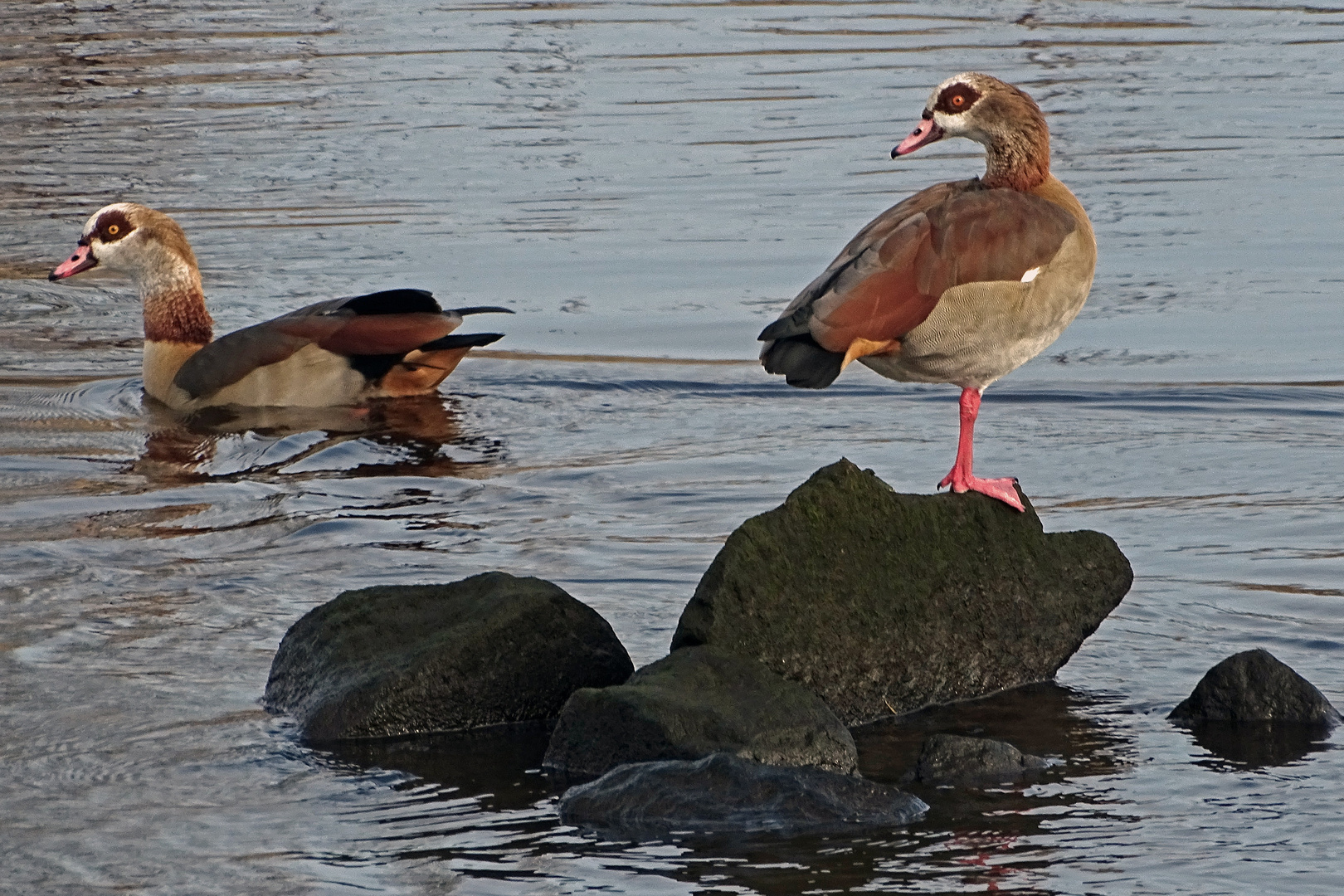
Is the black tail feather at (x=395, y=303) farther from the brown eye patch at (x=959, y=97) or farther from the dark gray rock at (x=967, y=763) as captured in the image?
the dark gray rock at (x=967, y=763)

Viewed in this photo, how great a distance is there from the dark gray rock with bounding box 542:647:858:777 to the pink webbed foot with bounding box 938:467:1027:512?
1194 millimetres

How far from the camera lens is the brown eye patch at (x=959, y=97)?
7.46m

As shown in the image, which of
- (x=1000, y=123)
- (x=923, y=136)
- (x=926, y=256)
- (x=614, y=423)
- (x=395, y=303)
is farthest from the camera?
(x=395, y=303)

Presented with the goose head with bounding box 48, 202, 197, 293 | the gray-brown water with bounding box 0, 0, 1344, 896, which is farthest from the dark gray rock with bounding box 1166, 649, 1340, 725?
the goose head with bounding box 48, 202, 197, 293

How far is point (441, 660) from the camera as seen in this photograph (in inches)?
254

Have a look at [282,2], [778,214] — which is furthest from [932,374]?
[282,2]

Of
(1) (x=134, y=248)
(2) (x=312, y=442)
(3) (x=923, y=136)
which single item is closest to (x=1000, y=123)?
(3) (x=923, y=136)

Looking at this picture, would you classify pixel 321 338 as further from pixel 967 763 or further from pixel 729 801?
pixel 729 801

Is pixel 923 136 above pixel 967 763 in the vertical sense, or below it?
above

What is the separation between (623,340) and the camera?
40.5 ft

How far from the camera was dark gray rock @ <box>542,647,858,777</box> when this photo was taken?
5.91 meters

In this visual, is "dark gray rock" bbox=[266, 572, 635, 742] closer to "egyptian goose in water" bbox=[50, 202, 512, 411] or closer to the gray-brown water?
the gray-brown water

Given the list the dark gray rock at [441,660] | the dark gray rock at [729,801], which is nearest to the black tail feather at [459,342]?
the dark gray rock at [441,660]

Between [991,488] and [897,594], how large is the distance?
565 millimetres
